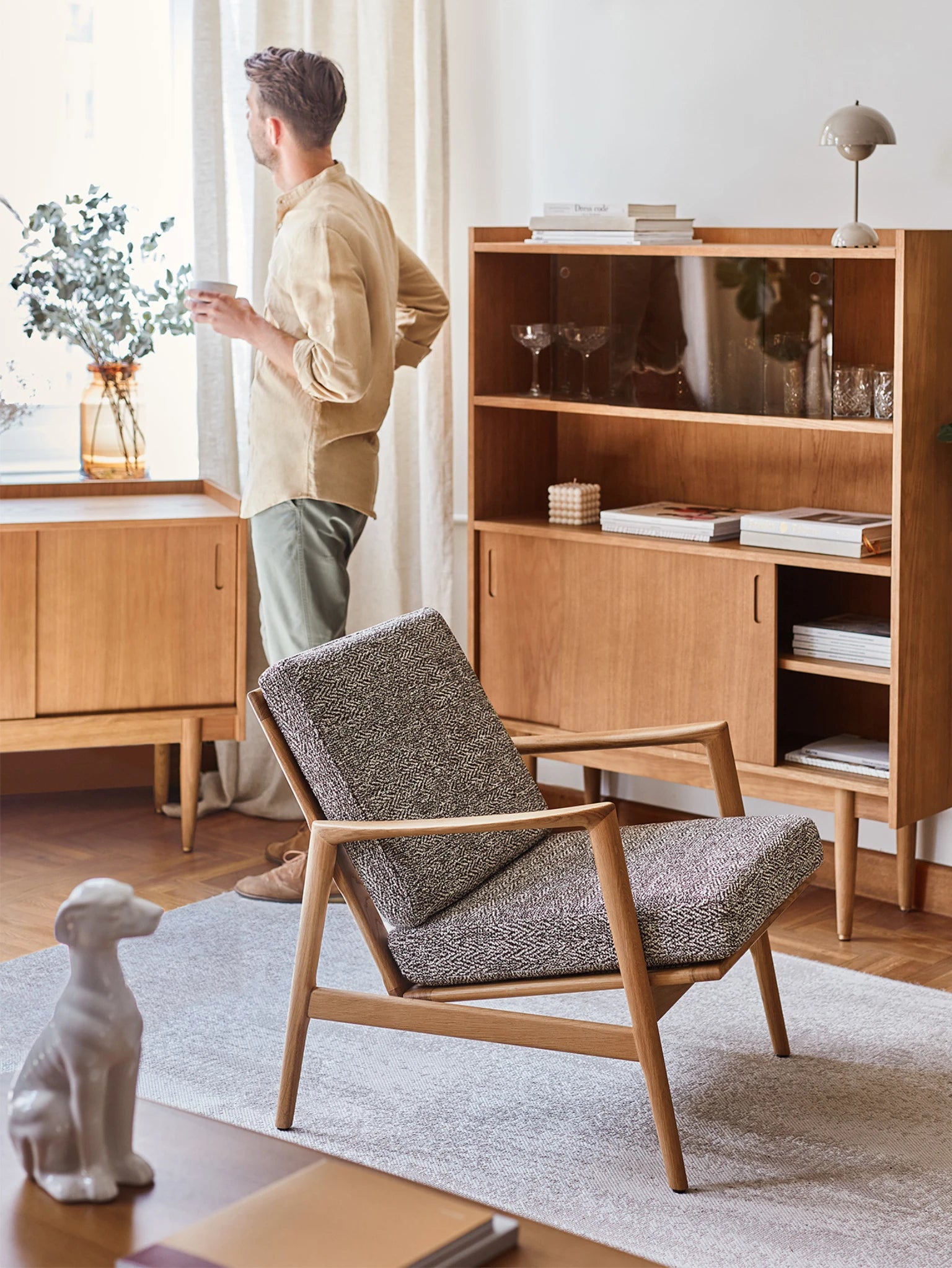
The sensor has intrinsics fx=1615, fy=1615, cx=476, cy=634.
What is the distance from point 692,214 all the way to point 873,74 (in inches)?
22.0

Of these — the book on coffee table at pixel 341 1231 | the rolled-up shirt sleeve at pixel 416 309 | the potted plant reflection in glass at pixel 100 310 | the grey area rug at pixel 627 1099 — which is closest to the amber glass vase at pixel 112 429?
the potted plant reflection in glass at pixel 100 310

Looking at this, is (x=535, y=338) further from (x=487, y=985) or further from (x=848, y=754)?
(x=487, y=985)

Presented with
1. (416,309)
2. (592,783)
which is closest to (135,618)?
(416,309)

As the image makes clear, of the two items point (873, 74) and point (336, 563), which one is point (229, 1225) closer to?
point (336, 563)

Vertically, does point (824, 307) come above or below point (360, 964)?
above

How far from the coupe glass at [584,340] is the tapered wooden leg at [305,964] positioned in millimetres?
1808

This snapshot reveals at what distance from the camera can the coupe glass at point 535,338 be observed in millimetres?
4000

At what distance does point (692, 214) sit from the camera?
4.00m

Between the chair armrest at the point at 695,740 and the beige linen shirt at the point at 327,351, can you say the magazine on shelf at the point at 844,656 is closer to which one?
the chair armrest at the point at 695,740

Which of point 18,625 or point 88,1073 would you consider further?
point 18,625

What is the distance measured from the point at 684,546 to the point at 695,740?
94cm

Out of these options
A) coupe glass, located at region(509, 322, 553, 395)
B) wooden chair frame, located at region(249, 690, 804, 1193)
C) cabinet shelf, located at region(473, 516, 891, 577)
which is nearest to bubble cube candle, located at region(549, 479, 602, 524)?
cabinet shelf, located at region(473, 516, 891, 577)

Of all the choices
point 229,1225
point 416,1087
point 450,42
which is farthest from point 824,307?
point 229,1225

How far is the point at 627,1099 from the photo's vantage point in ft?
9.00
